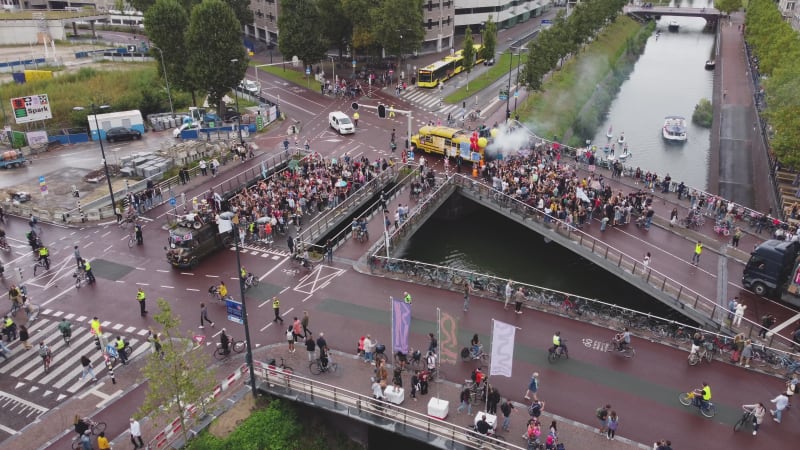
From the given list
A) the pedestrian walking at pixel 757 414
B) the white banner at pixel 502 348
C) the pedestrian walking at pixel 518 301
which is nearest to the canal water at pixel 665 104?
the pedestrian walking at pixel 518 301

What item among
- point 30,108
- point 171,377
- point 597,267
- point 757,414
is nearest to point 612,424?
point 757,414

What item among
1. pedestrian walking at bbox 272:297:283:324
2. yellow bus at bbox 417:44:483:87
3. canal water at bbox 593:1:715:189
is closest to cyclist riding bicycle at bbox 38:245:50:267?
pedestrian walking at bbox 272:297:283:324

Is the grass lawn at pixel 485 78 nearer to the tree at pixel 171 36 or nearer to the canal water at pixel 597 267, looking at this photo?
the canal water at pixel 597 267

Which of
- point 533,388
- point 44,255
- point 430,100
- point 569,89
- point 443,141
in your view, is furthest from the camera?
point 569,89

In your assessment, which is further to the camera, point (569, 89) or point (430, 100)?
point (569, 89)

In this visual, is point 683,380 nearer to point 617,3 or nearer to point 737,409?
point 737,409

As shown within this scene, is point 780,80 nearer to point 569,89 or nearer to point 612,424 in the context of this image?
point 569,89

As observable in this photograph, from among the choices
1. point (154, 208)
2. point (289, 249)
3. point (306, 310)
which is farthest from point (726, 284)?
point (154, 208)
